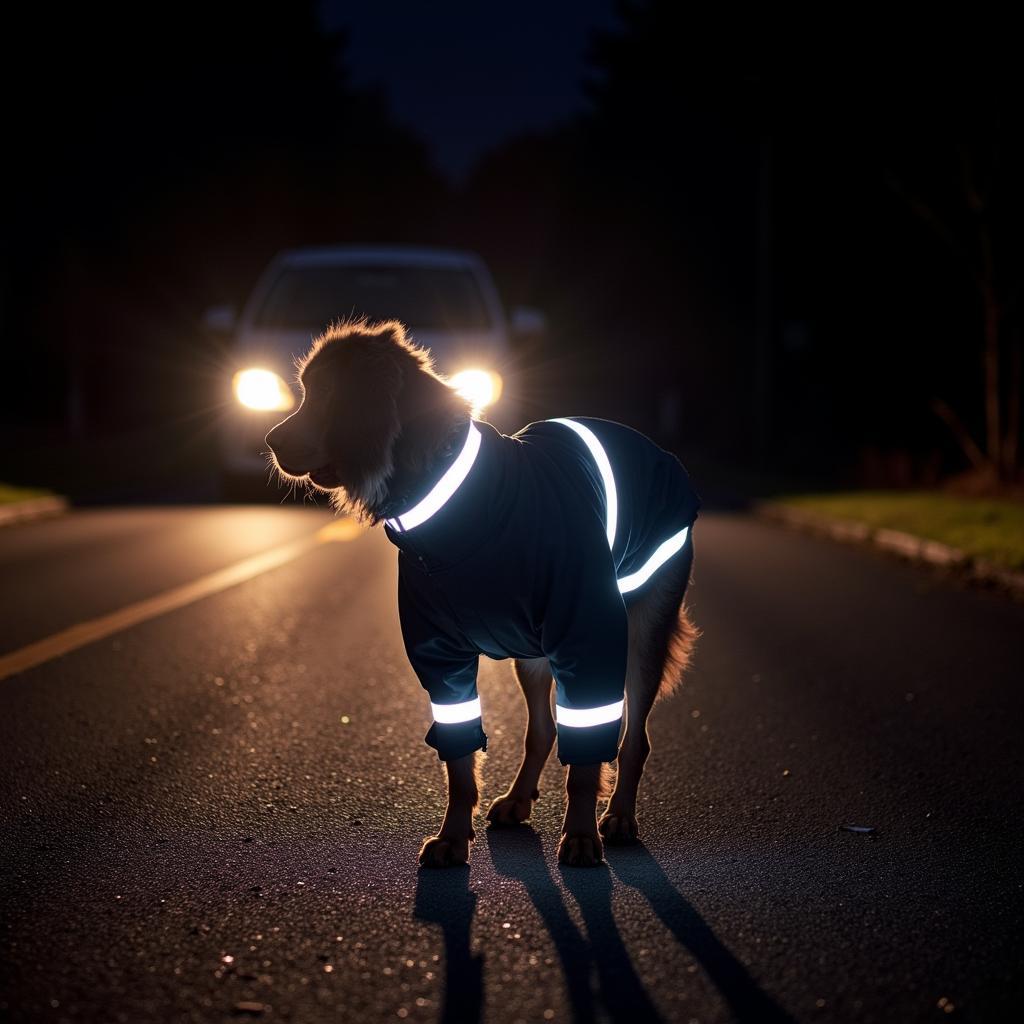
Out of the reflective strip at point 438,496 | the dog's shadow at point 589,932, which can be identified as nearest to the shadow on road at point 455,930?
the dog's shadow at point 589,932

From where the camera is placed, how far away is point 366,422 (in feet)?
13.0

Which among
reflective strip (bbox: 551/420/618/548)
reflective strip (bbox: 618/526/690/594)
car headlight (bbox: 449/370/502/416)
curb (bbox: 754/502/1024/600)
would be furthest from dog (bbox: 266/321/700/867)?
car headlight (bbox: 449/370/502/416)

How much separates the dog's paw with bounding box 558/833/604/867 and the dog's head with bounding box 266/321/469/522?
1.09 metres

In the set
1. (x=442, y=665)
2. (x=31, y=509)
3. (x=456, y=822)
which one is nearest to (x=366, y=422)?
(x=442, y=665)

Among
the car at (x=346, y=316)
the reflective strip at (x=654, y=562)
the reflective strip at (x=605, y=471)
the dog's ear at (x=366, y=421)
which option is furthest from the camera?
the car at (x=346, y=316)

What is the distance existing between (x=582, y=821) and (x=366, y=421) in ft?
4.29

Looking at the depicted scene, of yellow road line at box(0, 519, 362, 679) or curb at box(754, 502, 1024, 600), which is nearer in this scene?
yellow road line at box(0, 519, 362, 679)

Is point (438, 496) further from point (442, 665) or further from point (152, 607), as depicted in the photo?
point (152, 607)

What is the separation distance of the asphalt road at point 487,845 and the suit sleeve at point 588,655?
0.38 m

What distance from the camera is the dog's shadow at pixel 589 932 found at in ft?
9.98

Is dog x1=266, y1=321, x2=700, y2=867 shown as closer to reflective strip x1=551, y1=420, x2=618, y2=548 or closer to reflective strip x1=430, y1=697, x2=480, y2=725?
reflective strip x1=430, y1=697, x2=480, y2=725

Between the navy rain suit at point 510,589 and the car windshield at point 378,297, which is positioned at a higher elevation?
the car windshield at point 378,297

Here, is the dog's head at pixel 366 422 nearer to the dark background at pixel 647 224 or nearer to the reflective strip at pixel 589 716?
the reflective strip at pixel 589 716

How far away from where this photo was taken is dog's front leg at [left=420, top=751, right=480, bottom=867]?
4.06 m
